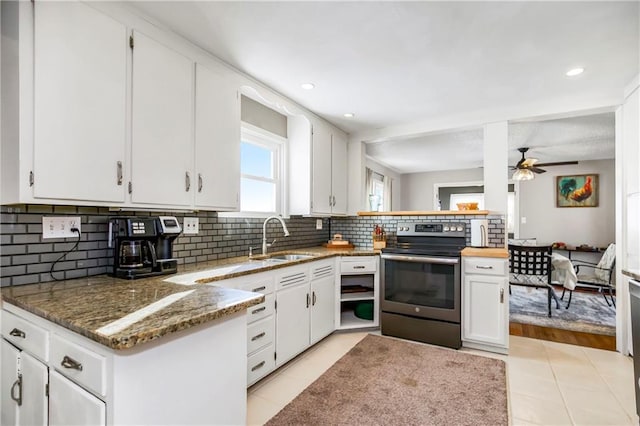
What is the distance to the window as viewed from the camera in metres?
3.00

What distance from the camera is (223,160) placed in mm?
2320

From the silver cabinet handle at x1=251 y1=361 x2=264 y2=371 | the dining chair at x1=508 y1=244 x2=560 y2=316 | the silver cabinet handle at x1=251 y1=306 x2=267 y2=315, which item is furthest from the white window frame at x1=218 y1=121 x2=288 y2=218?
the dining chair at x1=508 y1=244 x2=560 y2=316

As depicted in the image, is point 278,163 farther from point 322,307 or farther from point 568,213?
point 568,213

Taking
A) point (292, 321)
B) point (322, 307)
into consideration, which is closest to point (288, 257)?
point (322, 307)

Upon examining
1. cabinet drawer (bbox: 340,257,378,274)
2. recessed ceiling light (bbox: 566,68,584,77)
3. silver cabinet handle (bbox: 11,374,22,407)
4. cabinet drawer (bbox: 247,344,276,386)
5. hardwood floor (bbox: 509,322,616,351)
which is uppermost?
recessed ceiling light (bbox: 566,68,584,77)

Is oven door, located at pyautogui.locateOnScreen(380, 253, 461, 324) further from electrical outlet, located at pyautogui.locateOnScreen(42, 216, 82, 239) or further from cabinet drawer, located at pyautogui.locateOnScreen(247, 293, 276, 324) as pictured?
electrical outlet, located at pyautogui.locateOnScreen(42, 216, 82, 239)

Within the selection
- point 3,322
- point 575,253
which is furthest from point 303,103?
point 575,253

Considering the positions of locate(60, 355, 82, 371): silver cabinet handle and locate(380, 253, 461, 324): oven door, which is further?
locate(380, 253, 461, 324): oven door

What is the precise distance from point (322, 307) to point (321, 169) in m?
1.46

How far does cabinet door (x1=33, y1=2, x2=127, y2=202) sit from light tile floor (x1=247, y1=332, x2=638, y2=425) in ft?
5.21

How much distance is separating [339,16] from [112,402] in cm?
201

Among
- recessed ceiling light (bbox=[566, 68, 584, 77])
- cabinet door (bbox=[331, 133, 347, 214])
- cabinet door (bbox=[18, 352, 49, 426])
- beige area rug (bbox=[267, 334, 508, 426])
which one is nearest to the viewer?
cabinet door (bbox=[18, 352, 49, 426])

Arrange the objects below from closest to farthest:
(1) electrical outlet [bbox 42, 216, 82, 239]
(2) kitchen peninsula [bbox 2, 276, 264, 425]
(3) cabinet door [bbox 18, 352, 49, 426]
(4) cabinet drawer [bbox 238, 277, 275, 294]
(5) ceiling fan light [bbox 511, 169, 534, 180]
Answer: (2) kitchen peninsula [bbox 2, 276, 264, 425], (3) cabinet door [bbox 18, 352, 49, 426], (1) electrical outlet [bbox 42, 216, 82, 239], (4) cabinet drawer [bbox 238, 277, 275, 294], (5) ceiling fan light [bbox 511, 169, 534, 180]

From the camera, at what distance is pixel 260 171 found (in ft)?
10.5
